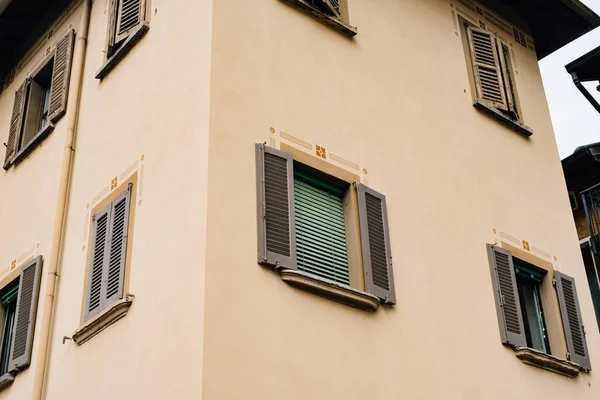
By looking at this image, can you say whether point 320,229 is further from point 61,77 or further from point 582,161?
point 582,161

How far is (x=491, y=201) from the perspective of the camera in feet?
40.8

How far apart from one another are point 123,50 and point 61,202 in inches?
76.8

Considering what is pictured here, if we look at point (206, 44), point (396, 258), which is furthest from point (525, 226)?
point (206, 44)

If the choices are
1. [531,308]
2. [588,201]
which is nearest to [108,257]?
[531,308]

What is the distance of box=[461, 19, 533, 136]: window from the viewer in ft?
43.8

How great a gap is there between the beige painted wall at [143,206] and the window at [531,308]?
4288 millimetres

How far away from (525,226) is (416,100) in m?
2.27

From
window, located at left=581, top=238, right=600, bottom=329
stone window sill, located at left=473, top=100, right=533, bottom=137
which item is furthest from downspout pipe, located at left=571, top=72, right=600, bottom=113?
stone window sill, located at left=473, top=100, right=533, bottom=137

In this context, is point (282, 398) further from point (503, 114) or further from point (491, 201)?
point (503, 114)

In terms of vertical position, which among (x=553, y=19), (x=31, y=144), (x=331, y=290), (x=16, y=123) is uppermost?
(x=553, y=19)

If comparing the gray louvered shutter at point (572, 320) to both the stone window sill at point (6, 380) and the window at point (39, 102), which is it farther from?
the window at point (39, 102)

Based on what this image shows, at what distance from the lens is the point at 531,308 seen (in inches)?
490

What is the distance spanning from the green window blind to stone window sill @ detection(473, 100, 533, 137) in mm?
3453

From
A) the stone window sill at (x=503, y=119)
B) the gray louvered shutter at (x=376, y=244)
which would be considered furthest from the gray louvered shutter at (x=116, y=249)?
the stone window sill at (x=503, y=119)
